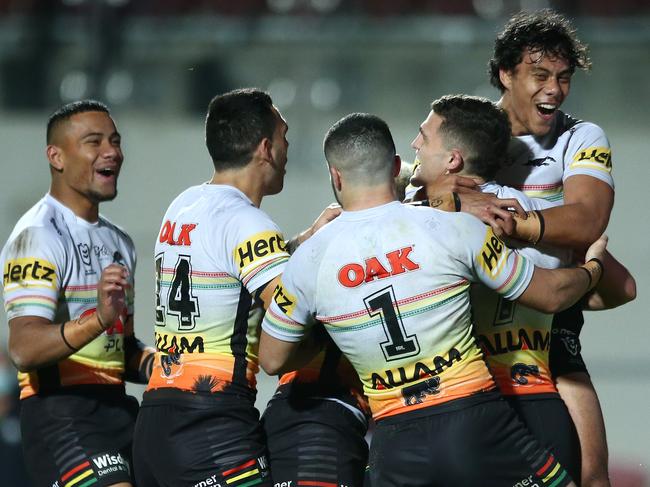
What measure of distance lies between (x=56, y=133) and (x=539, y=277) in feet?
9.45

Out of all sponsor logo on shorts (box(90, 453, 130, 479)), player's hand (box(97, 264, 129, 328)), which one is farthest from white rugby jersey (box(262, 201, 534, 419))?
sponsor logo on shorts (box(90, 453, 130, 479))

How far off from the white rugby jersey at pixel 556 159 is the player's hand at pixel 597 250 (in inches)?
11.2

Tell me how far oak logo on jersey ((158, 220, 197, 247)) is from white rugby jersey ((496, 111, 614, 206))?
57.8 inches

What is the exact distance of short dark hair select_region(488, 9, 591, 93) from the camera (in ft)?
15.8

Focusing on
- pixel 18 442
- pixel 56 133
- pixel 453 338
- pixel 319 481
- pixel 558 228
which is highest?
pixel 56 133

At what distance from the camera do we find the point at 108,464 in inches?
195

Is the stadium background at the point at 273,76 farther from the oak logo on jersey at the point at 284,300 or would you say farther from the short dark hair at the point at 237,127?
the oak logo on jersey at the point at 284,300

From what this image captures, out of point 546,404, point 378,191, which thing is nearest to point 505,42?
point 378,191

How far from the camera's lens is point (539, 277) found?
157 inches

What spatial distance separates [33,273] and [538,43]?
2.61 metres

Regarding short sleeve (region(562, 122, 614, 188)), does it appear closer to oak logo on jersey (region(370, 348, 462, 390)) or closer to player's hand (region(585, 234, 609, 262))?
player's hand (region(585, 234, 609, 262))

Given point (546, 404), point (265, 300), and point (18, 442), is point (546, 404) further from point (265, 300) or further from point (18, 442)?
point (18, 442)

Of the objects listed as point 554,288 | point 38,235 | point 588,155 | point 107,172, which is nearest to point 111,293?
point 38,235

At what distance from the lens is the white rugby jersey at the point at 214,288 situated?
432 cm
